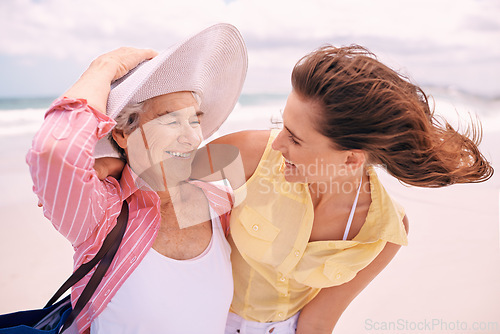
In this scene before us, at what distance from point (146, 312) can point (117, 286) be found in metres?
0.16

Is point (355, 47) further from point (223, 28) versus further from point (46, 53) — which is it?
point (46, 53)

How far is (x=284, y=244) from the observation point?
1923 millimetres

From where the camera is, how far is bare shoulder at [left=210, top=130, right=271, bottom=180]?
77.7 inches

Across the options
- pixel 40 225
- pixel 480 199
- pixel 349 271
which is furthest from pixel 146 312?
pixel 480 199

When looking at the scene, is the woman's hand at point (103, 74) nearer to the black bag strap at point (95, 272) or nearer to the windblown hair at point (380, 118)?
the black bag strap at point (95, 272)

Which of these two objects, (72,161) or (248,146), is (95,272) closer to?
(72,161)

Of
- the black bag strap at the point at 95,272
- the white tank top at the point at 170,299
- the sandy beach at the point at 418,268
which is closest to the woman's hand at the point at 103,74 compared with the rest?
the black bag strap at the point at 95,272

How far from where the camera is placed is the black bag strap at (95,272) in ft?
4.86

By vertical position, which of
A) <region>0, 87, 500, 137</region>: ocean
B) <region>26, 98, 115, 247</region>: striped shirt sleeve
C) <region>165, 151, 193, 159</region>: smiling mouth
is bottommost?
<region>0, 87, 500, 137</region>: ocean

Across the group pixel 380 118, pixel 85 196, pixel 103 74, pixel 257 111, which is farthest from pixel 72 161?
pixel 257 111

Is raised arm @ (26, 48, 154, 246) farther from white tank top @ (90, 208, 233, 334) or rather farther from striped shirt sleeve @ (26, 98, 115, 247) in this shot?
white tank top @ (90, 208, 233, 334)

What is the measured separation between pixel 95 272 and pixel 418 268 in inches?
138

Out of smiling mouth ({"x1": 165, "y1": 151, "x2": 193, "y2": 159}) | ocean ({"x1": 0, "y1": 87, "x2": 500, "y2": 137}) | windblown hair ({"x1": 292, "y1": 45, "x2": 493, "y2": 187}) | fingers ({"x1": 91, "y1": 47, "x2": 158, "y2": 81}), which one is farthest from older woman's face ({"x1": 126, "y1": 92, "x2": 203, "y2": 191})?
ocean ({"x1": 0, "y1": 87, "x2": 500, "y2": 137})

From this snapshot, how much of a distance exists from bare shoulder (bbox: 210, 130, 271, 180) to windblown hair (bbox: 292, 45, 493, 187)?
0.31m
